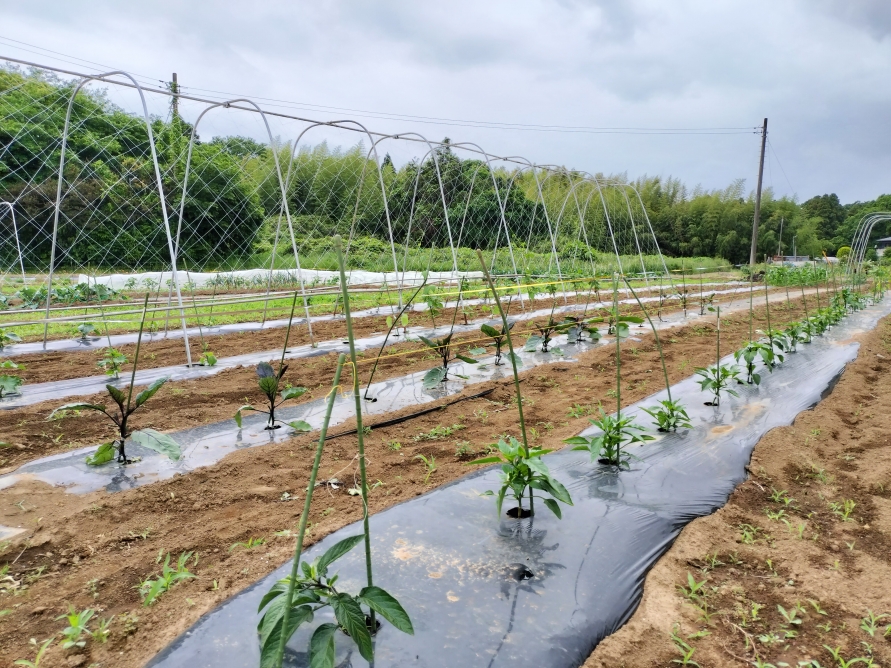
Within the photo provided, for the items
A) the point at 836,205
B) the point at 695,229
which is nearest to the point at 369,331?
the point at 695,229

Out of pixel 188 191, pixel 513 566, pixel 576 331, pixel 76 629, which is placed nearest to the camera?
pixel 76 629

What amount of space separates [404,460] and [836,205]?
Answer: 174ft

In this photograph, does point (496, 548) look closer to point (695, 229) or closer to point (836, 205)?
point (695, 229)

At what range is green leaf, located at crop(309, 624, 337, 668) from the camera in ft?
4.30

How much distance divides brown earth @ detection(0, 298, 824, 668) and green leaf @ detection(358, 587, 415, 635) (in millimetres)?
581

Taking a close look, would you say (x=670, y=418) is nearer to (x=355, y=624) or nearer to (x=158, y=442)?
(x=355, y=624)

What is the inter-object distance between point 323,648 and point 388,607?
18 cm

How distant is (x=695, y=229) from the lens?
25781 millimetres

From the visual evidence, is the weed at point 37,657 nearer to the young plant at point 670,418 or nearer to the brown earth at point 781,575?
the brown earth at point 781,575

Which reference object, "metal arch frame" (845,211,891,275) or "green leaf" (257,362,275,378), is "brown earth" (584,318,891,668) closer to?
"green leaf" (257,362,275,378)

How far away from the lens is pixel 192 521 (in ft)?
7.73

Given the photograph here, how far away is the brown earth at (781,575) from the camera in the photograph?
5.39ft

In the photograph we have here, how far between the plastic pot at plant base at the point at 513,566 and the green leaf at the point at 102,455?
1532 mm

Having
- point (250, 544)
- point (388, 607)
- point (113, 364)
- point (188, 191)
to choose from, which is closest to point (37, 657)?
point (250, 544)
